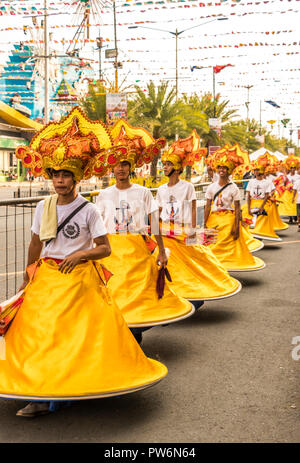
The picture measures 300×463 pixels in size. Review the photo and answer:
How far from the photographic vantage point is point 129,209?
619 centimetres

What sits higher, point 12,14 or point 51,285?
point 12,14

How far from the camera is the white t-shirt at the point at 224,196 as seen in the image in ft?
31.4

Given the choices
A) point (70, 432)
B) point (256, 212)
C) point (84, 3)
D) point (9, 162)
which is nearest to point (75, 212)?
point (70, 432)

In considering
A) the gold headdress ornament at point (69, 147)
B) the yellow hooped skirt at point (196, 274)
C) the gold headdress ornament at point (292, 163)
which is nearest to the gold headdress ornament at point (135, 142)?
the yellow hooped skirt at point (196, 274)

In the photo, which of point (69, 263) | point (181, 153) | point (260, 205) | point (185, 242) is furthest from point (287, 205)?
point (69, 263)

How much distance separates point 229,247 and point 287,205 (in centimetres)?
1101

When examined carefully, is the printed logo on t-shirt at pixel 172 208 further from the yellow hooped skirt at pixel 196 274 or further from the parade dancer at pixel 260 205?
the parade dancer at pixel 260 205

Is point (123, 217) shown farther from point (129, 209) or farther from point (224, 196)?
point (224, 196)

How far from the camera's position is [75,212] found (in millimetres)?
4477

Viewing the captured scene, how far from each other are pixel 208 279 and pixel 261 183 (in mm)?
7442

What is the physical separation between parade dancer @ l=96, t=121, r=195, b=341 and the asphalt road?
0.45 metres

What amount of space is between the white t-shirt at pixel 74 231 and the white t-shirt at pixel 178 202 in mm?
3278
